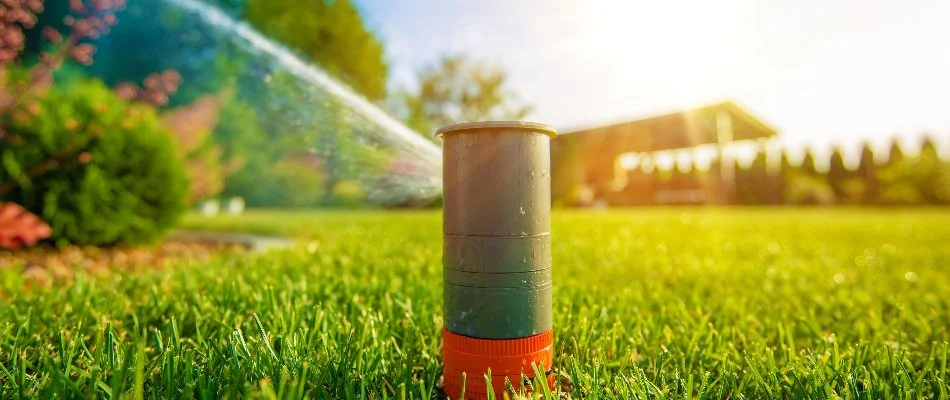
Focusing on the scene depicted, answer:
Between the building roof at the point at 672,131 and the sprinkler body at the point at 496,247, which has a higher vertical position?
the building roof at the point at 672,131

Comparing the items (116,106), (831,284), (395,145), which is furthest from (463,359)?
(116,106)

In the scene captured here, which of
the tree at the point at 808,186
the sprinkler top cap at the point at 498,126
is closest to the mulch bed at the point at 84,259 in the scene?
the sprinkler top cap at the point at 498,126

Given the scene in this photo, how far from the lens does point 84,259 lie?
3725 millimetres

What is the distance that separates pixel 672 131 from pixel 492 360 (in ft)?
66.0

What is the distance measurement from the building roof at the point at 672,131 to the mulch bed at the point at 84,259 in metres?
15.1

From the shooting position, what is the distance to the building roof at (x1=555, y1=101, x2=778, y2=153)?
57.3 ft

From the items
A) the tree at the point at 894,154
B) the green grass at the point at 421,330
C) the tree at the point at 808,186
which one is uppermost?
the tree at the point at 894,154

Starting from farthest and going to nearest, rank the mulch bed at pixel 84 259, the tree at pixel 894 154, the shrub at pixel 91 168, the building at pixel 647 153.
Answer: the tree at pixel 894 154 < the building at pixel 647 153 < the shrub at pixel 91 168 < the mulch bed at pixel 84 259

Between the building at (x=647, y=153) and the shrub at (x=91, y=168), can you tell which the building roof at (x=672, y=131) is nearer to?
the building at (x=647, y=153)

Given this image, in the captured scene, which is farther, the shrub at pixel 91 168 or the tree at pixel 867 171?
the tree at pixel 867 171

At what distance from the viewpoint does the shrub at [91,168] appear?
3.71 metres

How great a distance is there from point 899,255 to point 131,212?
684 centimetres

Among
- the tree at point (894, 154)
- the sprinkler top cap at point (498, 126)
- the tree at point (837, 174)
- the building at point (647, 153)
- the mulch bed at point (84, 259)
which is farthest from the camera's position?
the tree at point (837, 174)

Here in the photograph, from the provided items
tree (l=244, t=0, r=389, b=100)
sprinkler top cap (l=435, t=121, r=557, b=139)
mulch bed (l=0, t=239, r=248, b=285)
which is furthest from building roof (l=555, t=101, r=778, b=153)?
sprinkler top cap (l=435, t=121, r=557, b=139)
